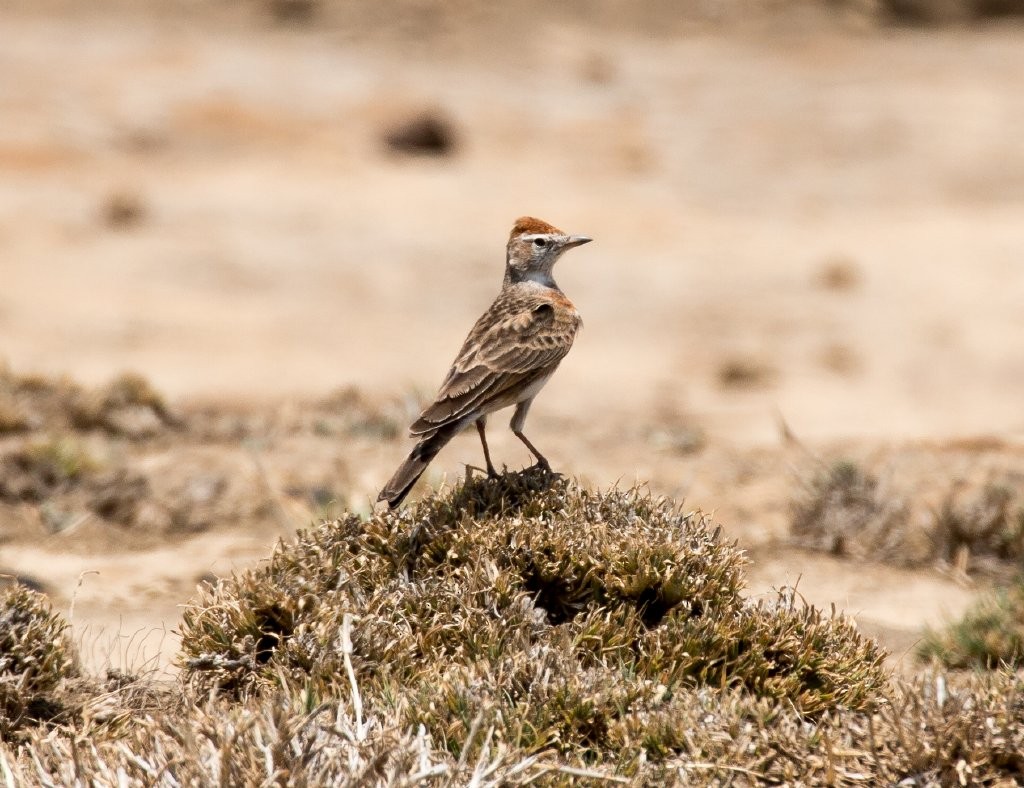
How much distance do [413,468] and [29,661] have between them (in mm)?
1946

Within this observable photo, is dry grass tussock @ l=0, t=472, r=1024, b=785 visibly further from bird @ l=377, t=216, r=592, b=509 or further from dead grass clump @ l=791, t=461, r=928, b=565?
dead grass clump @ l=791, t=461, r=928, b=565

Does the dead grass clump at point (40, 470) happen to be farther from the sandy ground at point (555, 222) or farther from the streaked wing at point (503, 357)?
the streaked wing at point (503, 357)

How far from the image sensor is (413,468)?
6.33m

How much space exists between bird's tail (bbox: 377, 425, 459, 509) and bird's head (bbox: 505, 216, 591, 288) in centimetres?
159

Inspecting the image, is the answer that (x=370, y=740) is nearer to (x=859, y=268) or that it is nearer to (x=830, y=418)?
(x=830, y=418)

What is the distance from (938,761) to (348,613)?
2.50 metres

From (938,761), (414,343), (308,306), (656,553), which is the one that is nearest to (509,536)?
(656,553)

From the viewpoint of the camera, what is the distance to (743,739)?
5270mm

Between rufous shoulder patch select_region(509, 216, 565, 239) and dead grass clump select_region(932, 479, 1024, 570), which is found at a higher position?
rufous shoulder patch select_region(509, 216, 565, 239)

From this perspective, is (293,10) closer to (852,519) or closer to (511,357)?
(852,519)

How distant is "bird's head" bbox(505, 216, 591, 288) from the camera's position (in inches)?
308

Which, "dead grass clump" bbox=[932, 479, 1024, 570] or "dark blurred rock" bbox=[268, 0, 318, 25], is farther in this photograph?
"dark blurred rock" bbox=[268, 0, 318, 25]

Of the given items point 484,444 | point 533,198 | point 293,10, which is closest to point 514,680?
point 484,444

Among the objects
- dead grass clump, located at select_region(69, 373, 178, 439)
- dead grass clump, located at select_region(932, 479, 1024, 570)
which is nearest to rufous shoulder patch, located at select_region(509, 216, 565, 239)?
dead grass clump, located at select_region(932, 479, 1024, 570)
